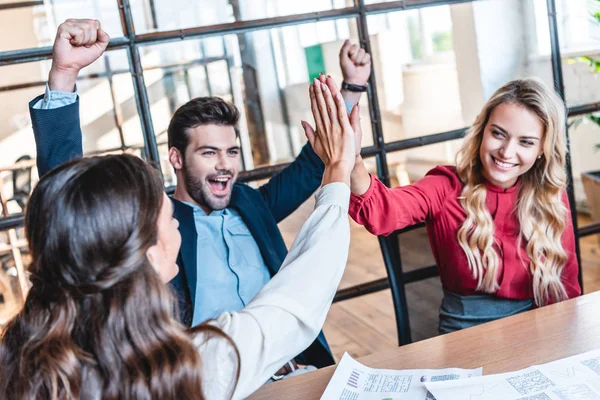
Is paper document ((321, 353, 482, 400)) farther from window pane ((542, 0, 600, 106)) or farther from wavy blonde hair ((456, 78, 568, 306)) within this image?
window pane ((542, 0, 600, 106))

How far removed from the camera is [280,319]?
1.02 m

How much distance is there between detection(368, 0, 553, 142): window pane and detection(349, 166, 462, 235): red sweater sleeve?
0.35 metres

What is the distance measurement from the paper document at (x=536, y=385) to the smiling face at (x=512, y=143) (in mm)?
793

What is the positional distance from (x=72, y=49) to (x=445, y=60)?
1.39m

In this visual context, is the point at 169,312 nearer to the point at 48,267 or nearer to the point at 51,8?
the point at 48,267

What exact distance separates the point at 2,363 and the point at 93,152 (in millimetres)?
1097

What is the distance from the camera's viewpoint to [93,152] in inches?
79.3

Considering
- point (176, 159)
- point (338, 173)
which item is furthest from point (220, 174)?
point (338, 173)

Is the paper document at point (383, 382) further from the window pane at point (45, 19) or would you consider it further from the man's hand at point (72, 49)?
the window pane at point (45, 19)

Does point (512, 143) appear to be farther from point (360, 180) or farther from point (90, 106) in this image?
point (90, 106)

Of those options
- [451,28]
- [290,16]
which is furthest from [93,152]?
[451,28]

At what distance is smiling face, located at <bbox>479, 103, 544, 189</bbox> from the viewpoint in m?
1.93

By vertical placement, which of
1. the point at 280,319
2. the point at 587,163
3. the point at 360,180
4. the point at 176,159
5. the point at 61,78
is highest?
the point at 61,78

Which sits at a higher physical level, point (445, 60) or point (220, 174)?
point (445, 60)
